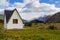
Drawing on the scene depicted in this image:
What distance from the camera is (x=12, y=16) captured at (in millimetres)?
47688

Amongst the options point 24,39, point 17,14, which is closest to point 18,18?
point 17,14

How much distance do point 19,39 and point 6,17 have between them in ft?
73.9

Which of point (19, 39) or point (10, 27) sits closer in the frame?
point (19, 39)

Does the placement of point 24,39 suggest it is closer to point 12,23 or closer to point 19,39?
point 19,39

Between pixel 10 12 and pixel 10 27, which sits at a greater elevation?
pixel 10 12

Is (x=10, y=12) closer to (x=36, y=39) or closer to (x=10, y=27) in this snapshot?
(x=10, y=27)

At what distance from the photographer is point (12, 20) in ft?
157

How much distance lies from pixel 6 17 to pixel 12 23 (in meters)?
1.87

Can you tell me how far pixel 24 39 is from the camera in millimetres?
26328

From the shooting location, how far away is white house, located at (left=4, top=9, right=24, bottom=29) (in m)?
47.6

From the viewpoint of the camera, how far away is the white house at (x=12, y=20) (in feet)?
156

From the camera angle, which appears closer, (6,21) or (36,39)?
(36,39)

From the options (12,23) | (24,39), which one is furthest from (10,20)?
(24,39)

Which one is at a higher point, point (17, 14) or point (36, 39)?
point (17, 14)
